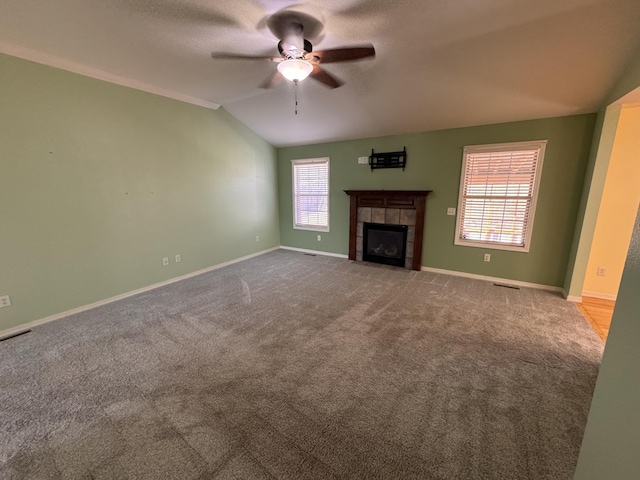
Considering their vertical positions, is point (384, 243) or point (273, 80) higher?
point (273, 80)

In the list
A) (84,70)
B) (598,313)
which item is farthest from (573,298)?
(84,70)

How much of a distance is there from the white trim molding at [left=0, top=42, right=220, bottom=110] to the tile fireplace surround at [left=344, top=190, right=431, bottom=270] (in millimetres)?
3152

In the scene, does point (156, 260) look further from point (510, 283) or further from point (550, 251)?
point (550, 251)

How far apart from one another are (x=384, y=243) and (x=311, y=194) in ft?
6.19

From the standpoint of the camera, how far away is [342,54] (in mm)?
2096

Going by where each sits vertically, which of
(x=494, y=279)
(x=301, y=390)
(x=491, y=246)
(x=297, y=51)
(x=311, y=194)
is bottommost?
(x=301, y=390)

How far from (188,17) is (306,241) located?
423 cm

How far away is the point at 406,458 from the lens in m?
1.43

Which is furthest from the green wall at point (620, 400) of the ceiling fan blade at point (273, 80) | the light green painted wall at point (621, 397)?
the ceiling fan blade at point (273, 80)

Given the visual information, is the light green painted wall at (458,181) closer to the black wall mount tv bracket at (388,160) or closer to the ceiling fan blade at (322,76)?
the black wall mount tv bracket at (388,160)

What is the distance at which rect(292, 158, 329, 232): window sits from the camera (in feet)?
17.7

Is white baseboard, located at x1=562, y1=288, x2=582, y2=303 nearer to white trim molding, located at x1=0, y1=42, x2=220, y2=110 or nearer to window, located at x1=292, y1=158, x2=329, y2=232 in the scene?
window, located at x1=292, y1=158, x2=329, y2=232

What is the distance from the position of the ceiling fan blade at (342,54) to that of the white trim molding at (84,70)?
254 cm

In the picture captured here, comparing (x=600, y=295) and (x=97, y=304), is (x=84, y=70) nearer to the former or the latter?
(x=97, y=304)
